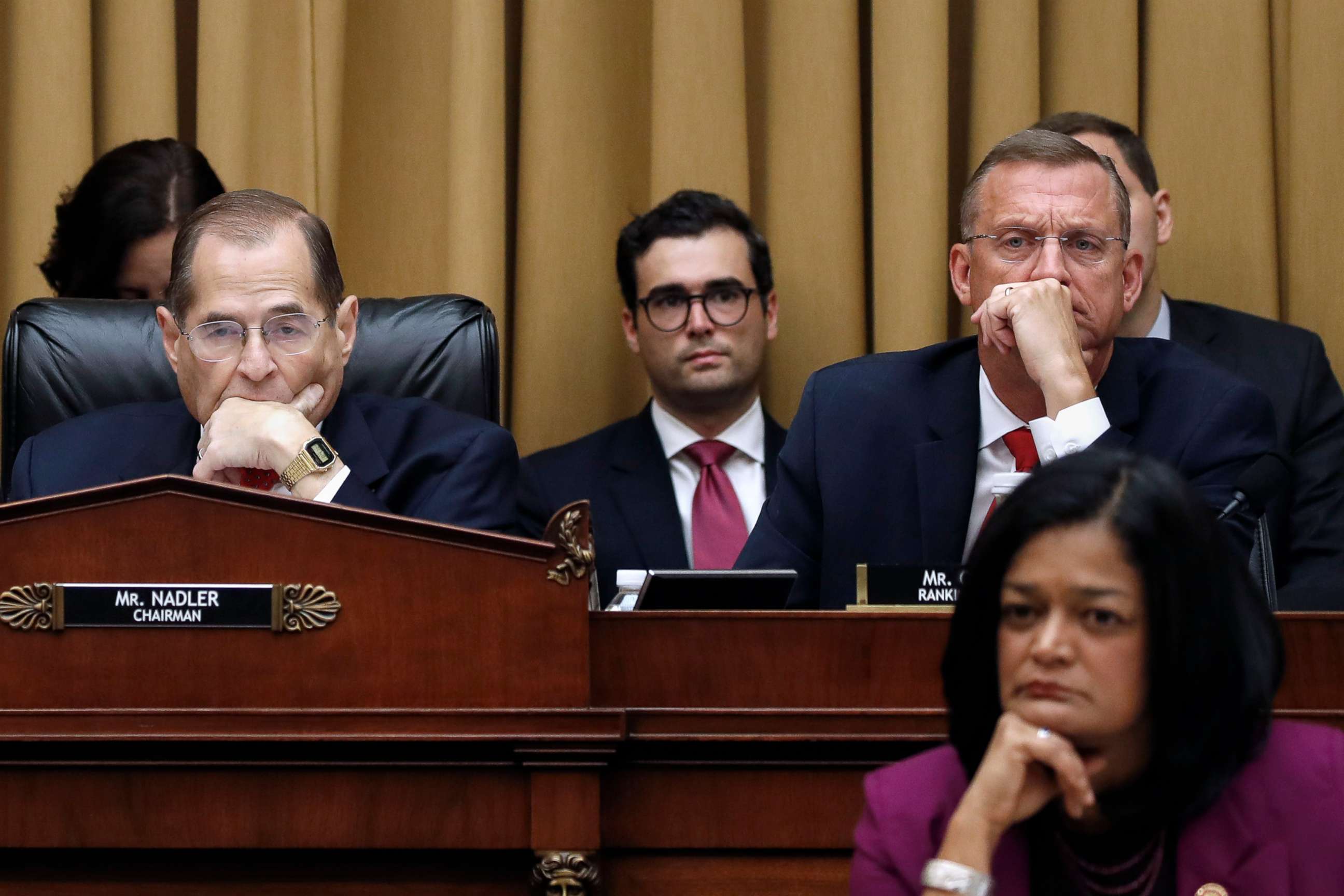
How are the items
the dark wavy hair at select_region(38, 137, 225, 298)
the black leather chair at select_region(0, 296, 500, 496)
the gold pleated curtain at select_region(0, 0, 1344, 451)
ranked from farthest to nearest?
the gold pleated curtain at select_region(0, 0, 1344, 451)
the dark wavy hair at select_region(38, 137, 225, 298)
the black leather chair at select_region(0, 296, 500, 496)

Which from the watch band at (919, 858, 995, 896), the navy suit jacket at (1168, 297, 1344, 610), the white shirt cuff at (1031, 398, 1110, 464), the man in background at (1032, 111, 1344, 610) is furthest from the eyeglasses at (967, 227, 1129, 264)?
the watch band at (919, 858, 995, 896)

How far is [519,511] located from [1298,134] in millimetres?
1767

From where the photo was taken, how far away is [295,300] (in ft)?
A: 7.64

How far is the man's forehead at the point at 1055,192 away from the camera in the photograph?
2.35 meters

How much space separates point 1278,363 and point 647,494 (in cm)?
120

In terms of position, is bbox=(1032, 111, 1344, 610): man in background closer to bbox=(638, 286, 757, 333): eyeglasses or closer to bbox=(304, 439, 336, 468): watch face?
bbox=(638, 286, 757, 333): eyeglasses

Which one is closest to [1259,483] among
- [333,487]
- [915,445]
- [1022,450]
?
[1022,450]

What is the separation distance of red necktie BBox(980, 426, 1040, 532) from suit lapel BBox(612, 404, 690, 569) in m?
1.00

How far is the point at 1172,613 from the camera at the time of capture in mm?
1262

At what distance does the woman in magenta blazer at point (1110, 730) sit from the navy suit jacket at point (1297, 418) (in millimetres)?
1521

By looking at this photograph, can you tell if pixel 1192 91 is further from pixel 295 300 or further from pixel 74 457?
pixel 74 457

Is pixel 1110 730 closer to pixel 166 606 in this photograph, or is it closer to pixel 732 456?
pixel 166 606

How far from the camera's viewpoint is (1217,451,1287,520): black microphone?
1.84 meters

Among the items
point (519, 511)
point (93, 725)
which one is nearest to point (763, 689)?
point (93, 725)
